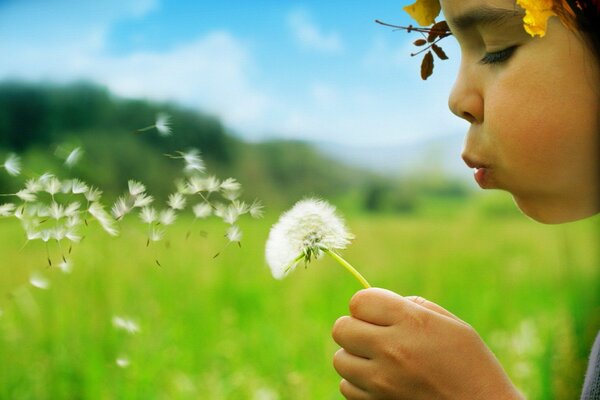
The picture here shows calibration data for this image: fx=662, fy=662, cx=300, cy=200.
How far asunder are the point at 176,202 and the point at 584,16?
0.98 ft

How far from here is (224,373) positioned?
1.08 m

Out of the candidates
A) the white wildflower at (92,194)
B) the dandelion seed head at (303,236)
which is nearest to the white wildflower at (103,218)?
the white wildflower at (92,194)

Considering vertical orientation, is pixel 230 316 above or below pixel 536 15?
below

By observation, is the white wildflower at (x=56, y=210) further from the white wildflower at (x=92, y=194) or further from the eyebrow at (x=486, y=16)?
the eyebrow at (x=486, y=16)

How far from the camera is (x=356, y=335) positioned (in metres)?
0.42

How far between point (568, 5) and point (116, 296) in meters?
0.94

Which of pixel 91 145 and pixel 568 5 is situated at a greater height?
pixel 568 5

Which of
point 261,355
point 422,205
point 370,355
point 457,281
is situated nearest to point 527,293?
point 457,281

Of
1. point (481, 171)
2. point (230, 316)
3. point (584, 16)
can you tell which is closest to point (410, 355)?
point (481, 171)

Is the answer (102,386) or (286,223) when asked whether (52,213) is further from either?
(102,386)

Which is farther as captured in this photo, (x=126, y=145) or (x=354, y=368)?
(x=126, y=145)

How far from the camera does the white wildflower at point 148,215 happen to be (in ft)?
1.57

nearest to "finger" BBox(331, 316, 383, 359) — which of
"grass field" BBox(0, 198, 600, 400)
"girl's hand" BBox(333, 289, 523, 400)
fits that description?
"girl's hand" BBox(333, 289, 523, 400)

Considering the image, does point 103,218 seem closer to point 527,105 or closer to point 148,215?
point 148,215
